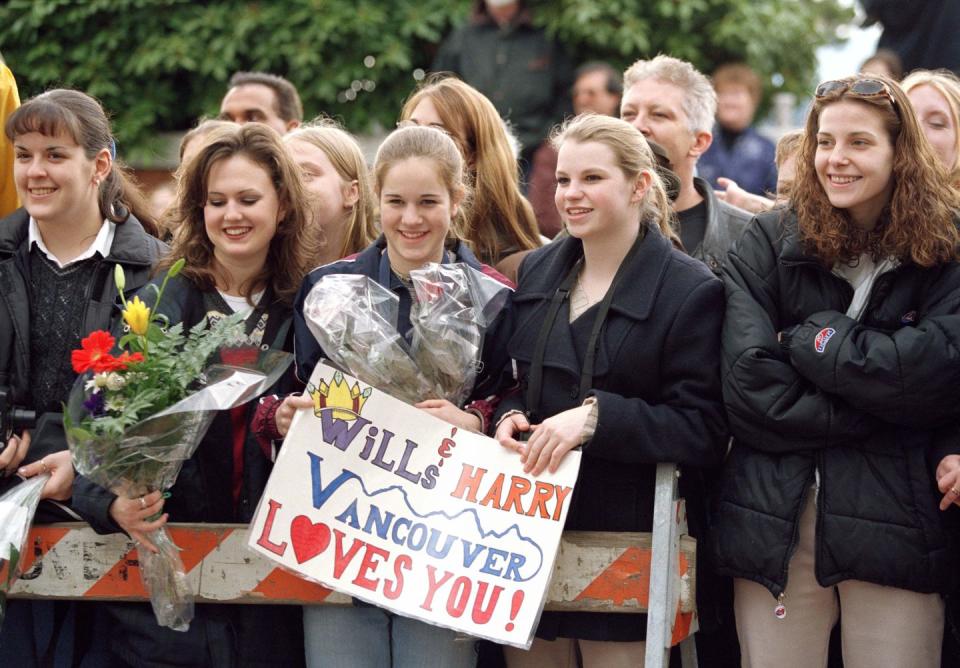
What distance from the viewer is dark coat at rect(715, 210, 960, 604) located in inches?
156

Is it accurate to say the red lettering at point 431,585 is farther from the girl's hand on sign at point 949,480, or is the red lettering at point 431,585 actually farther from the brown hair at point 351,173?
the brown hair at point 351,173

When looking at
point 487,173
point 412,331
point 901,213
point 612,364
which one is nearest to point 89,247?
point 412,331

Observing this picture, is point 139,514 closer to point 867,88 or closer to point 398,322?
point 398,322

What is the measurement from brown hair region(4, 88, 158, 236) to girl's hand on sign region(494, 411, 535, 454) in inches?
66.3

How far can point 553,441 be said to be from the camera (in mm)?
4020

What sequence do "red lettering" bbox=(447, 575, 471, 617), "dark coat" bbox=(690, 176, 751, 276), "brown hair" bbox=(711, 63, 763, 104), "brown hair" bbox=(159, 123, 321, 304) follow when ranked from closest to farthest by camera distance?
"red lettering" bbox=(447, 575, 471, 617), "brown hair" bbox=(159, 123, 321, 304), "dark coat" bbox=(690, 176, 751, 276), "brown hair" bbox=(711, 63, 763, 104)

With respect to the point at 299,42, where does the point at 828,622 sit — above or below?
below

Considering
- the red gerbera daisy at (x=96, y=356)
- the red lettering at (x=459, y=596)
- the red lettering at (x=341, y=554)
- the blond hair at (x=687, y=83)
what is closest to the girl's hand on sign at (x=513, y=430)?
the red lettering at (x=459, y=596)

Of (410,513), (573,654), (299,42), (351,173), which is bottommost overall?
(573,654)

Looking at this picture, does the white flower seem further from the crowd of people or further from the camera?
the camera

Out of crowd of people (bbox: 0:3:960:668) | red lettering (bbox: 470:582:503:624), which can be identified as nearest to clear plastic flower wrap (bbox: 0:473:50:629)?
crowd of people (bbox: 0:3:960:668)

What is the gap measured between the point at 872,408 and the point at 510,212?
186 cm

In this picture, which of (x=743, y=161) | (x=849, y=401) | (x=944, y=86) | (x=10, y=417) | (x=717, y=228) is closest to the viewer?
(x=849, y=401)

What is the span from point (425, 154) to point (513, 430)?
960 mm
